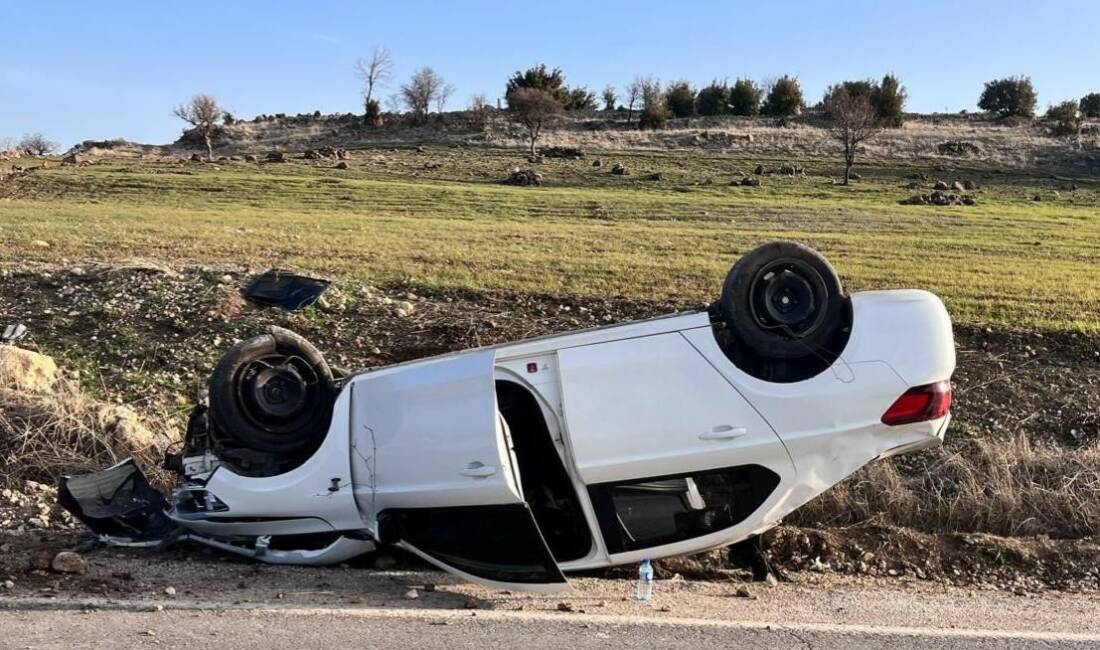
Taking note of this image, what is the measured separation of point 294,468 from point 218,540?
59 centimetres

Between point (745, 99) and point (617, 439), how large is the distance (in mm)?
64604

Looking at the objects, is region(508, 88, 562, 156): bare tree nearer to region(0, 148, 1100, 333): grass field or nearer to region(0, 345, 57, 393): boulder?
region(0, 148, 1100, 333): grass field

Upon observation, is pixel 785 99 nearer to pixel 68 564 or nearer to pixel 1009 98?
pixel 1009 98

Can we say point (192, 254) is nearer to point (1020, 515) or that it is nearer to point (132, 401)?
point (132, 401)

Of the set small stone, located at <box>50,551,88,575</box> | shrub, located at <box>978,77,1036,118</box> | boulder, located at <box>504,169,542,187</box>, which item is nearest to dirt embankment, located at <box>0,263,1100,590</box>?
small stone, located at <box>50,551,88,575</box>

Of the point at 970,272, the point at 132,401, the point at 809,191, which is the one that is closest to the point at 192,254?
the point at 132,401

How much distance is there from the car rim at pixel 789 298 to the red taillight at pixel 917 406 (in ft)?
1.73

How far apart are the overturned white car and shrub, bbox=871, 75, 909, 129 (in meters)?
57.8

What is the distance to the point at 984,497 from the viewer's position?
6191mm

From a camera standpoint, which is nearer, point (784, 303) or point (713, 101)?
point (784, 303)

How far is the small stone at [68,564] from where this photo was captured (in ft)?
14.5

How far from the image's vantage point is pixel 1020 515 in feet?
19.8

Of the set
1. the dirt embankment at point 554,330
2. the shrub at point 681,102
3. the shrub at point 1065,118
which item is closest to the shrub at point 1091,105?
the shrub at point 1065,118

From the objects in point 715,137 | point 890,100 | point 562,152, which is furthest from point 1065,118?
point 562,152
